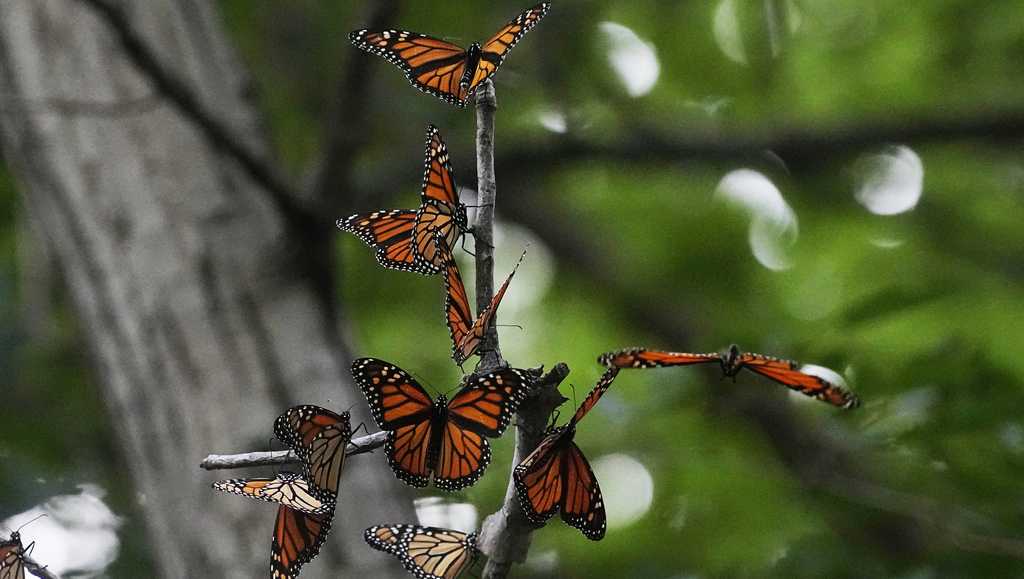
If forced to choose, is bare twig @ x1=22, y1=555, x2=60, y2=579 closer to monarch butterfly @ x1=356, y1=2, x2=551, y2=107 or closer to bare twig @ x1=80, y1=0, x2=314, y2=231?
monarch butterfly @ x1=356, y1=2, x2=551, y2=107

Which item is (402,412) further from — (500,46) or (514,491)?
(500,46)

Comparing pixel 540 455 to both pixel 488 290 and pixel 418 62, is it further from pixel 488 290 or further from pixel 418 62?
pixel 418 62

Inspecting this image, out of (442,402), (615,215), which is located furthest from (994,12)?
(442,402)

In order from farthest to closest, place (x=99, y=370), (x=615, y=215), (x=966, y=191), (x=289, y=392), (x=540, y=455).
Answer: (x=615, y=215)
(x=966, y=191)
(x=99, y=370)
(x=289, y=392)
(x=540, y=455)

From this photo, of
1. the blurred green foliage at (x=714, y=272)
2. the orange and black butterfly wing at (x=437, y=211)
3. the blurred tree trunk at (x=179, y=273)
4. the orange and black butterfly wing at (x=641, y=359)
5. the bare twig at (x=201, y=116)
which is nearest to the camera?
the orange and black butterfly wing at (x=641, y=359)

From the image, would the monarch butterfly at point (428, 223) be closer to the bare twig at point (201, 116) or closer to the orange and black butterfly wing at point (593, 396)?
the orange and black butterfly wing at point (593, 396)

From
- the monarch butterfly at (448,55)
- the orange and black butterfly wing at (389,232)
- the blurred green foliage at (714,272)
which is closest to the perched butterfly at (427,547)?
the orange and black butterfly wing at (389,232)
